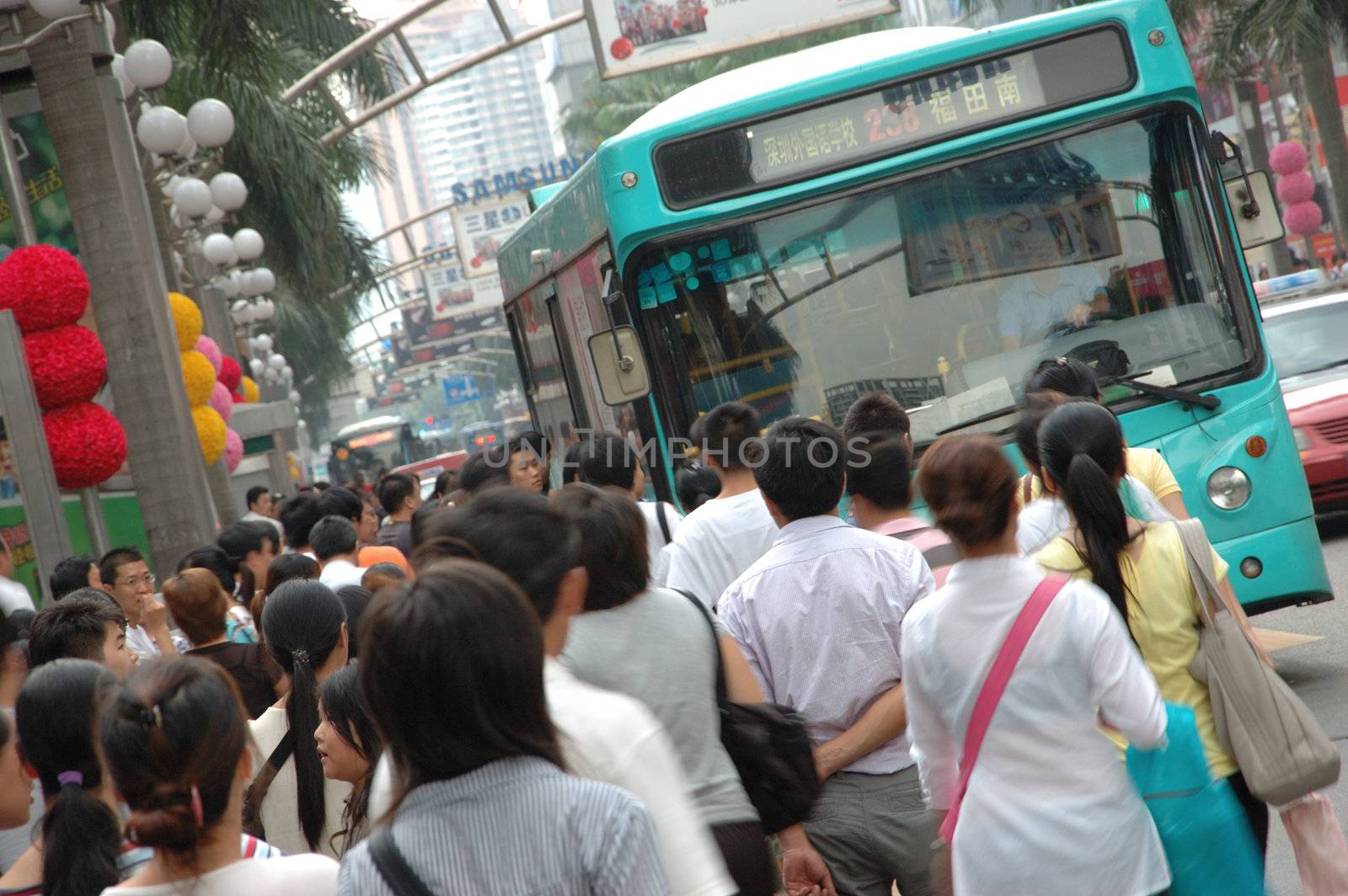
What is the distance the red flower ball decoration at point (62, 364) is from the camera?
35.6 feet

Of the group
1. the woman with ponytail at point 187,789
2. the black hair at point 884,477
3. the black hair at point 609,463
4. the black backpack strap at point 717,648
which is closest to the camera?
the woman with ponytail at point 187,789

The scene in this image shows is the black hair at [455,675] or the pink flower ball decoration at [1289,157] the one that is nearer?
the black hair at [455,675]

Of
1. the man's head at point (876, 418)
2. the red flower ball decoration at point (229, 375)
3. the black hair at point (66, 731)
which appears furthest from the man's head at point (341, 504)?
the red flower ball decoration at point (229, 375)

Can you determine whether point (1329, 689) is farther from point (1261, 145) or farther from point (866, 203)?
point (1261, 145)

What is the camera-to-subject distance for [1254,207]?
23.7 ft

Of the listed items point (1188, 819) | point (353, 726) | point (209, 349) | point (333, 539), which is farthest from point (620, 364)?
point (209, 349)

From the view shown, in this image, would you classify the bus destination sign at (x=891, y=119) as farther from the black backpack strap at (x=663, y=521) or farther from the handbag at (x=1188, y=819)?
the handbag at (x=1188, y=819)

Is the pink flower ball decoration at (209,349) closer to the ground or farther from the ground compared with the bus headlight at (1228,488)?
farther from the ground

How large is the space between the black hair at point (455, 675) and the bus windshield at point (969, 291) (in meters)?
4.97

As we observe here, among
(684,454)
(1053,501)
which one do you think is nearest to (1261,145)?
(684,454)

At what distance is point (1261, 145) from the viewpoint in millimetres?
30594

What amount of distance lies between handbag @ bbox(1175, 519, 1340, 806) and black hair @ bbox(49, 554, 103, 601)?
5647 millimetres

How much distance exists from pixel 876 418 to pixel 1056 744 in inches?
90.7

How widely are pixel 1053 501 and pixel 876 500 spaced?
0.47 meters
